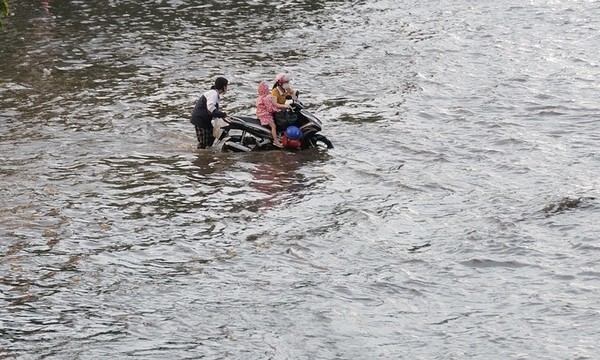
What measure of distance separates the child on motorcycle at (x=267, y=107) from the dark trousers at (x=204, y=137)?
113 centimetres

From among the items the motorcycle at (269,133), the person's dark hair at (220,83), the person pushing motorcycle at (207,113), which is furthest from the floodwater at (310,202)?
the person's dark hair at (220,83)

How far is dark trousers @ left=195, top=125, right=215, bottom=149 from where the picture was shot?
22.1 metres

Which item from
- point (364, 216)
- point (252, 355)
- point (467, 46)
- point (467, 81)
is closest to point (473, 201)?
point (364, 216)

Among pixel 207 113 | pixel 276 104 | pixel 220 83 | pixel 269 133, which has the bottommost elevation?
pixel 269 133

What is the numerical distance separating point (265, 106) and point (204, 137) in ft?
4.94

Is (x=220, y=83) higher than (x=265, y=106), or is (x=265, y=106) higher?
(x=220, y=83)

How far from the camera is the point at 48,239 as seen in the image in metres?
16.7

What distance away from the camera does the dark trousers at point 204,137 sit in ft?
72.4

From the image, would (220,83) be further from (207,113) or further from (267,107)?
(267,107)

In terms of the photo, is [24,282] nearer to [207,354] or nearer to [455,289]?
[207,354]

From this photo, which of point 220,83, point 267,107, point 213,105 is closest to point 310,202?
point 267,107

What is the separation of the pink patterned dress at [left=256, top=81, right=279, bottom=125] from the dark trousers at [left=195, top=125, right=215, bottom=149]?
3.67ft

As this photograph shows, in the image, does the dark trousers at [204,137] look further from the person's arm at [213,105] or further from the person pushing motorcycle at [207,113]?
the person's arm at [213,105]

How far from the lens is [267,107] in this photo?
71.5 feet
